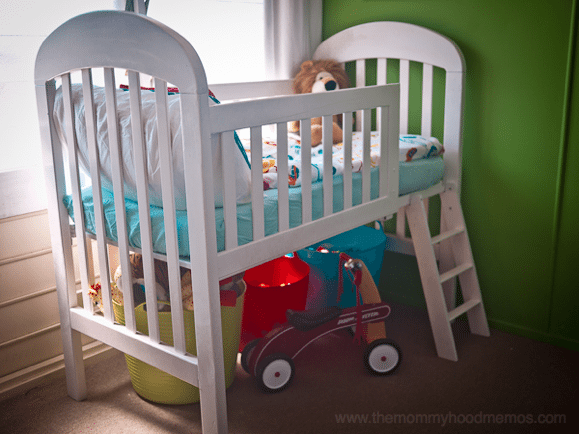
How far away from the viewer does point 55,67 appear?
1.54m

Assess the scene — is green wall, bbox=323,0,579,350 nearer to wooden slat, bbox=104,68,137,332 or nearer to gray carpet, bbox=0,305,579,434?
gray carpet, bbox=0,305,579,434

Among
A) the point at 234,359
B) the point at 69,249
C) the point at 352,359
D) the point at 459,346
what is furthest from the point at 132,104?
the point at 459,346

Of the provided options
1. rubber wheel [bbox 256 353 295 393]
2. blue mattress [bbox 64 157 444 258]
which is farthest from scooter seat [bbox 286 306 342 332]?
blue mattress [bbox 64 157 444 258]

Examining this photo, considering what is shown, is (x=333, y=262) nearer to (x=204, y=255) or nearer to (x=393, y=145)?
(x=393, y=145)

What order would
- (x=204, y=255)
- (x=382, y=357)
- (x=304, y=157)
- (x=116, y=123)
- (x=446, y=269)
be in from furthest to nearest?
1. (x=446, y=269)
2. (x=382, y=357)
3. (x=304, y=157)
4. (x=116, y=123)
5. (x=204, y=255)

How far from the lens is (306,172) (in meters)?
1.58

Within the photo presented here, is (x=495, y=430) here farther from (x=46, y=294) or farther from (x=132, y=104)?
(x=46, y=294)

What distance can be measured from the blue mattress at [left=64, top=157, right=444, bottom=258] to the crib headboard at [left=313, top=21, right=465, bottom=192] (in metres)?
0.26

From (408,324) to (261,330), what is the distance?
27.6 inches

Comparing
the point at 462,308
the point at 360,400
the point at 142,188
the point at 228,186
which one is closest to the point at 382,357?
the point at 360,400

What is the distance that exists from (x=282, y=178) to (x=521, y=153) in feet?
3.65

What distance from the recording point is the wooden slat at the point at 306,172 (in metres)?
1.55

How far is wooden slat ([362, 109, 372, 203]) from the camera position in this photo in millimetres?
1749

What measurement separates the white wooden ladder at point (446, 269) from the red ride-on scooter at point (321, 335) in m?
0.23
